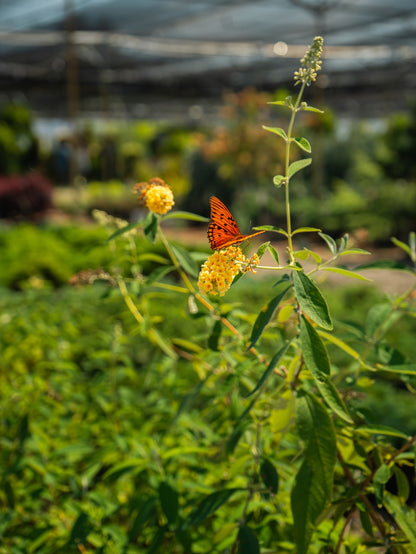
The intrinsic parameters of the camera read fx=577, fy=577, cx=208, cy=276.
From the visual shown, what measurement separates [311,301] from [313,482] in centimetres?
27

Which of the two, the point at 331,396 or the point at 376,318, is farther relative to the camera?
the point at 376,318

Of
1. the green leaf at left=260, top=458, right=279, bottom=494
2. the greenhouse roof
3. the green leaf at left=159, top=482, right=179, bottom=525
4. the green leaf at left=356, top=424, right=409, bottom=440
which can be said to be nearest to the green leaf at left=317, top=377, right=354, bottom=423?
the green leaf at left=356, top=424, right=409, bottom=440

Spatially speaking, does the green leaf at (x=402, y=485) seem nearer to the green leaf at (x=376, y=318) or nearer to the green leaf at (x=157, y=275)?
the green leaf at (x=376, y=318)

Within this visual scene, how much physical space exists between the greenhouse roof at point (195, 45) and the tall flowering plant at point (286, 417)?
11.0 metres

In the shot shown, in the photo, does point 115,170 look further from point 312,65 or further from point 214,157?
point 312,65

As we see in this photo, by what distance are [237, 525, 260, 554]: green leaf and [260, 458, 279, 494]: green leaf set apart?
9 cm

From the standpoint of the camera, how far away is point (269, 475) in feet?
3.76

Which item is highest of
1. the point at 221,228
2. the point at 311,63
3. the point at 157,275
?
the point at 311,63

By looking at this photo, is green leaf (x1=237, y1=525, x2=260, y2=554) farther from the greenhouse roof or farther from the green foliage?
the greenhouse roof

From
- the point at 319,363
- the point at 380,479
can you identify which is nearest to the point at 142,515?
the point at 380,479

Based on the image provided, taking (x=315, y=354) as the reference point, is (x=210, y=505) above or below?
below

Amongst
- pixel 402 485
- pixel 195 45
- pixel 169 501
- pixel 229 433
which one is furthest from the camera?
pixel 195 45

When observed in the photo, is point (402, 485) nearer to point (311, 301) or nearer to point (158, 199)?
point (311, 301)

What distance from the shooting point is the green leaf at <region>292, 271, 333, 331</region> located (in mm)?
859
